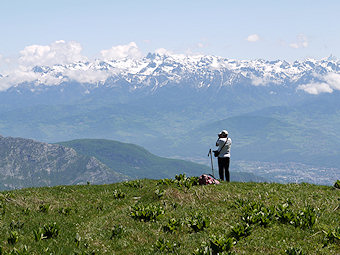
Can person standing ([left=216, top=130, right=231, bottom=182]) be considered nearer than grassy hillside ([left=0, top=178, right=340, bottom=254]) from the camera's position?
No

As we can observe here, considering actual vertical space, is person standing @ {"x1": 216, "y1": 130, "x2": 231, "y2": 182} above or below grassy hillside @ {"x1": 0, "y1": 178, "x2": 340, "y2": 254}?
above

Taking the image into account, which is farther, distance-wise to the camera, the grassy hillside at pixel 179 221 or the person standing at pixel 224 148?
the person standing at pixel 224 148

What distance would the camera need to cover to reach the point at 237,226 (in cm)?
1245

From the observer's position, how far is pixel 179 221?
1367cm

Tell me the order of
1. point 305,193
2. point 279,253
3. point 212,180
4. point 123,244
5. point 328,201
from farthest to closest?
point 212,180 → point 305,193 → point 328,201 → point 123,244 → point 279,253

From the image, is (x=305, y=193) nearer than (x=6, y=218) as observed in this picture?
No

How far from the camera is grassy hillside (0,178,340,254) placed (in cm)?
1142

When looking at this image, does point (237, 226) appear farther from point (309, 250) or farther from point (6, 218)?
point (6, 218)

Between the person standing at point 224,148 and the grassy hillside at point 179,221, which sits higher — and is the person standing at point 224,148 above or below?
above

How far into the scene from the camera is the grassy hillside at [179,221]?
1142 centimetres

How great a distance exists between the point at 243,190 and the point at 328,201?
13.5ft

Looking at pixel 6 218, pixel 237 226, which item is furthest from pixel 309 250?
pixel 6 218

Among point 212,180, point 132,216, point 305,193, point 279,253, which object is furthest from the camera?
point 212,180

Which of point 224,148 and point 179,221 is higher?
point 224,148
